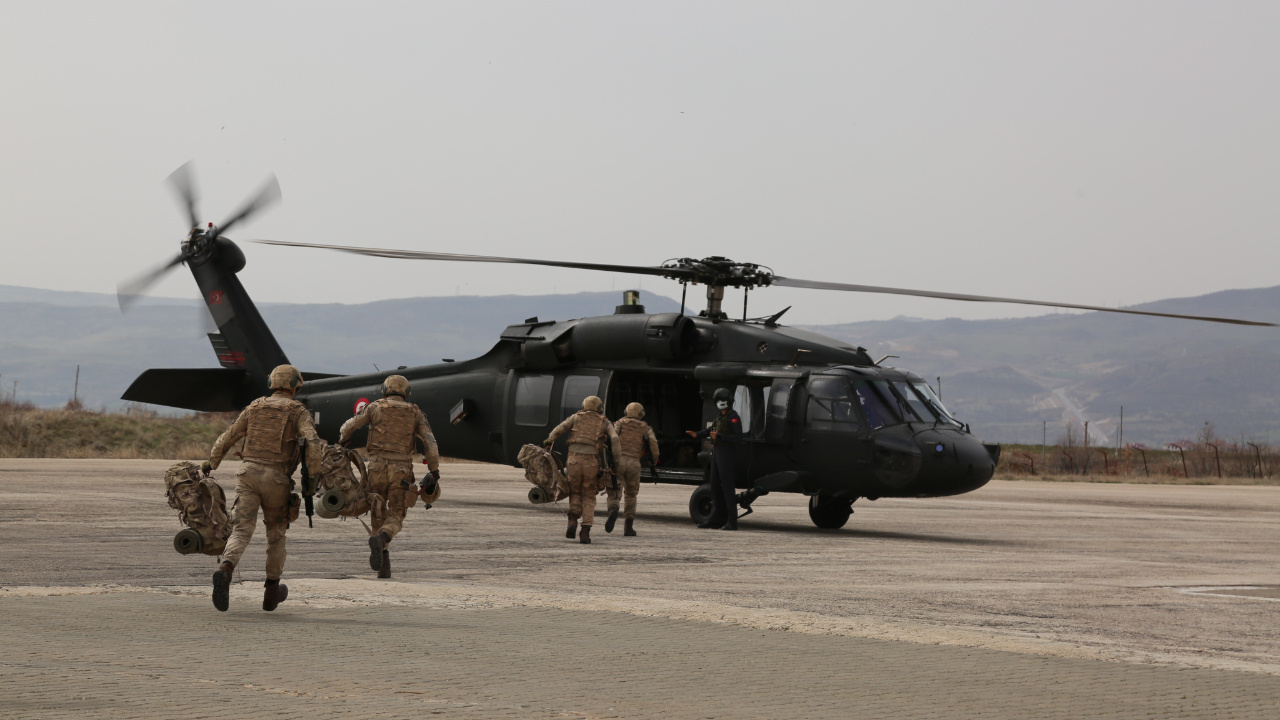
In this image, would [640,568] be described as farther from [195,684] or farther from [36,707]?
[36,707]

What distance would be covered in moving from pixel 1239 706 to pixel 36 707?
5.61 meters

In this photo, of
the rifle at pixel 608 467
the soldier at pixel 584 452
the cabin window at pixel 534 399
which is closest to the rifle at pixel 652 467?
the rifle at pixel 608 467

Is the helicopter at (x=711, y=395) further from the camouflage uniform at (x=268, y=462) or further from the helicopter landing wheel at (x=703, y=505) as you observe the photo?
the camouflage uniform at (x=268, y=462)

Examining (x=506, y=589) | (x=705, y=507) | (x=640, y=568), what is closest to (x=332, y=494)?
(x=506, y=589)

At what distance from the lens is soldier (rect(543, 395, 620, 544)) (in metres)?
16.3

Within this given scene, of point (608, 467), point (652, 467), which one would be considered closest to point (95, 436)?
point (652, 467)

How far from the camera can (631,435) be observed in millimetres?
17531

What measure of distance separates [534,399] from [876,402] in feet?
18.8

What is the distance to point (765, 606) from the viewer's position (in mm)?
10484

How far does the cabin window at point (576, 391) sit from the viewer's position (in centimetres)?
2062

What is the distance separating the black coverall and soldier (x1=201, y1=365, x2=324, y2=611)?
29.1 feet

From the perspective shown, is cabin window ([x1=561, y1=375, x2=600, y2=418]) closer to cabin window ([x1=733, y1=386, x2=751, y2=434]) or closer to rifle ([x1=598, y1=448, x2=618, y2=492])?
cabin window ([x1=733, y1=386, x2=751, y2=434])

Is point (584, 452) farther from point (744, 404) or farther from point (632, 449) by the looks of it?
point (744, 404)

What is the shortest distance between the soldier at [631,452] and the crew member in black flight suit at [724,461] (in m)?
0.99
